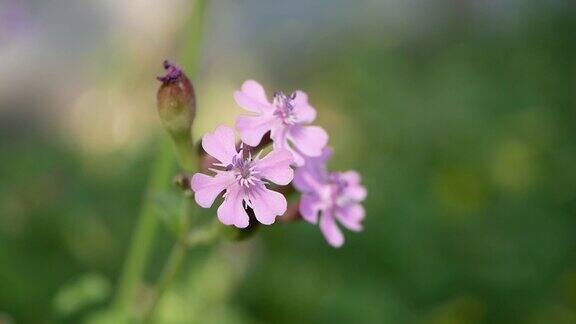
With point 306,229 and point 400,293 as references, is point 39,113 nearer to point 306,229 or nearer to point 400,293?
point 306,229

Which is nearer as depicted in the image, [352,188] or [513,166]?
[352,188]

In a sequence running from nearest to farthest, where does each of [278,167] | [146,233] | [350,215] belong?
1. [278,167]
2. [350,215]
3. [146,233]

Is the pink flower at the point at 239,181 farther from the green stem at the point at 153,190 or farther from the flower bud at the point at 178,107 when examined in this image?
the green stem at the point at 153,190

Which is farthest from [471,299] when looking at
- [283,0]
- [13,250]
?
[283,0]

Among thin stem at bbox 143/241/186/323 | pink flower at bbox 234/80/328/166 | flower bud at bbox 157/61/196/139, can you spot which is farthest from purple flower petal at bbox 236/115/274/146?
thin stem at bbox 143/241/186/323

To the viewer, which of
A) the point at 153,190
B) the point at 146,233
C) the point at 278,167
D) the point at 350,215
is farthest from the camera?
the point at 146,233

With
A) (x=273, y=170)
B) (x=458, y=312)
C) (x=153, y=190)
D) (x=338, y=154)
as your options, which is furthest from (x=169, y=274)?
(x=338, y=154)

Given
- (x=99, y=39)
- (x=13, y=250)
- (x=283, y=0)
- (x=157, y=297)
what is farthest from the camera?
(x=283, y=0)

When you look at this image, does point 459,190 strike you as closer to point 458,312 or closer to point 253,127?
point 458,312
